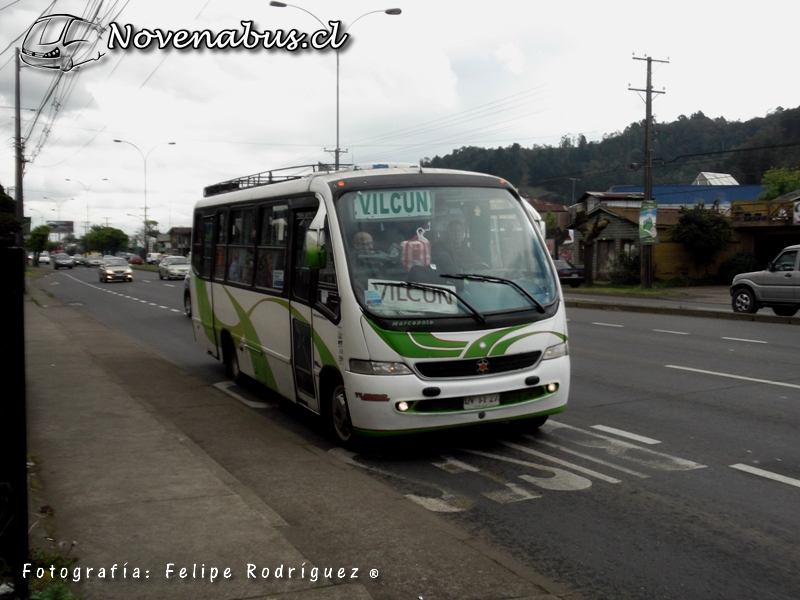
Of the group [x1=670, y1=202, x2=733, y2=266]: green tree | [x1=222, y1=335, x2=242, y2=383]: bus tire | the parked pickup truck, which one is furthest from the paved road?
[x1=670, y1=202, x2=733, y2=266]: green tree

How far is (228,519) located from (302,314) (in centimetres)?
307

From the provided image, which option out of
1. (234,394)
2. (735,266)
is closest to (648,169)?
(735,266)

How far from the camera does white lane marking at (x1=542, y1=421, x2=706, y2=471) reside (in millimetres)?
6785

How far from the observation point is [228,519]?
531cm

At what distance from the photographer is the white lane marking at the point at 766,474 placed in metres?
6.26

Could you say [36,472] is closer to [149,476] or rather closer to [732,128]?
[149,476]

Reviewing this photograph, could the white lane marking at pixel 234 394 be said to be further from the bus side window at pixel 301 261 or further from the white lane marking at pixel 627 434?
the white lane marking at pixel 627 434

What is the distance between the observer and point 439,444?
7.75 m

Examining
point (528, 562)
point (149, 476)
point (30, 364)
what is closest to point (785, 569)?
point (528, 562)

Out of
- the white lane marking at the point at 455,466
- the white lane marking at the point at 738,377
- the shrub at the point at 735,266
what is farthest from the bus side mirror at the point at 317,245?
the shrub at the point at 735,266

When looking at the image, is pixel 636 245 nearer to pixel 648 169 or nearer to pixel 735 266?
pixel 735 266

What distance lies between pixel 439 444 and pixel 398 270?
1749 mm

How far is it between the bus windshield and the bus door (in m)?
0.77

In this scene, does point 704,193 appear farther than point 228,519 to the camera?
Yes
